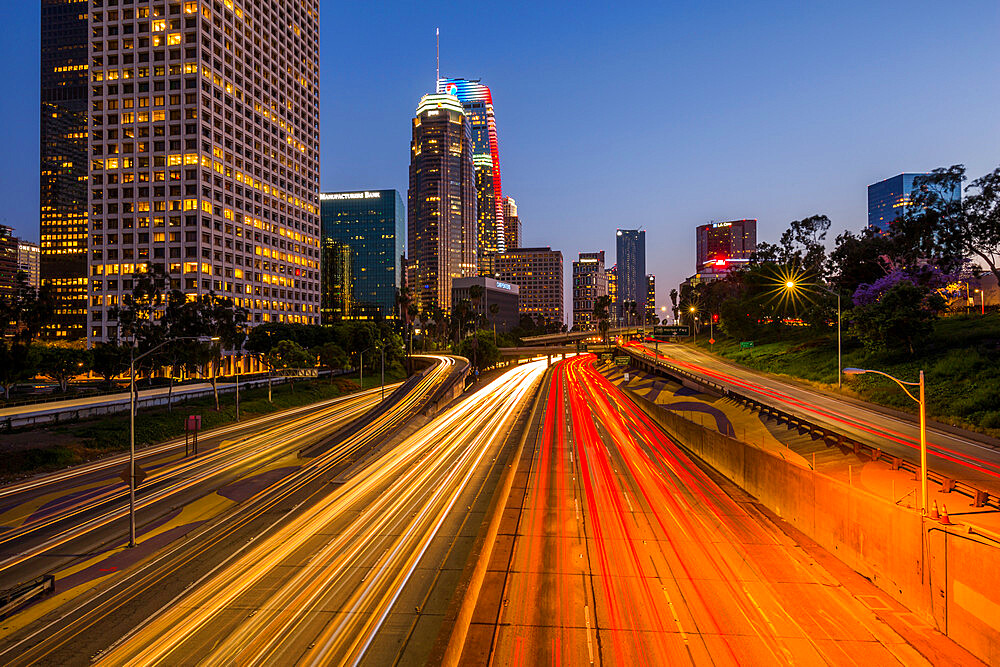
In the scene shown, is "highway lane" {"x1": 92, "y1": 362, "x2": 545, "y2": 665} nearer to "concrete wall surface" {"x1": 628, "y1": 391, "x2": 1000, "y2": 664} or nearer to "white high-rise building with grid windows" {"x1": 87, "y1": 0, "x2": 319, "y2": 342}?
"concrete wall surface" {"x1": 628, "y1": 391, "x2": 1000, "y2": 664}

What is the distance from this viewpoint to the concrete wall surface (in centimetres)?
1316

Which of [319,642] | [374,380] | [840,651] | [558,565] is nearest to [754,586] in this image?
[840,651]

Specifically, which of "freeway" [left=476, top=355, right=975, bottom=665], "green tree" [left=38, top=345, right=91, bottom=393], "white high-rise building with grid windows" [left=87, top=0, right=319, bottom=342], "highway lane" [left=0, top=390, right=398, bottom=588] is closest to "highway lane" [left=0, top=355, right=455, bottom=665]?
"highway lane" [left=0, top=390, right=398, bottom=588]

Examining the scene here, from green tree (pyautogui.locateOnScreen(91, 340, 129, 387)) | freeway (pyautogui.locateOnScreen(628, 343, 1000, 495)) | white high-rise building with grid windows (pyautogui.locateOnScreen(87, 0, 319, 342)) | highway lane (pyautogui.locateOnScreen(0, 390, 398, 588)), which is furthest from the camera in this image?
white high-rise building with grid windows (pyautogui.locateOnScreen(87, 0, 319, 342))

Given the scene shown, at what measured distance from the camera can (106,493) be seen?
30.3m

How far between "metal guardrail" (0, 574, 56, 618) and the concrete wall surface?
29.9 m

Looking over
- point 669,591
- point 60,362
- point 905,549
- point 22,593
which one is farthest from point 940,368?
point 60,362

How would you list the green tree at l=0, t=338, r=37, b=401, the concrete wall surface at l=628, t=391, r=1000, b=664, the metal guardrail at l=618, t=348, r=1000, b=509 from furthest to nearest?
the green tree at l=0, t=338, r=37, b=401
the metal guardrail at l=618, t=348, r=1000, b=509
the concrete wall surface at l=628, t=391, r=1000, b=664

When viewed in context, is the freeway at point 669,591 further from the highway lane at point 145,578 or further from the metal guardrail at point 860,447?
the highway lane at point 145,578

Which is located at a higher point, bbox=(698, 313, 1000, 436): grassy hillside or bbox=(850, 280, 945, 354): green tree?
bbox=(850, 280, 945, 354): green tree

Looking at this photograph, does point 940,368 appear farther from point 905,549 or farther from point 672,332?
point 672,332

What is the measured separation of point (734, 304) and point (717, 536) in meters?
90.3

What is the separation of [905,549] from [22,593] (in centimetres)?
3018

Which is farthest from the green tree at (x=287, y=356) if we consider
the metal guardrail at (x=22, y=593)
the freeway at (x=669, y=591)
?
the metal guardrail at (x=22, y=593)
